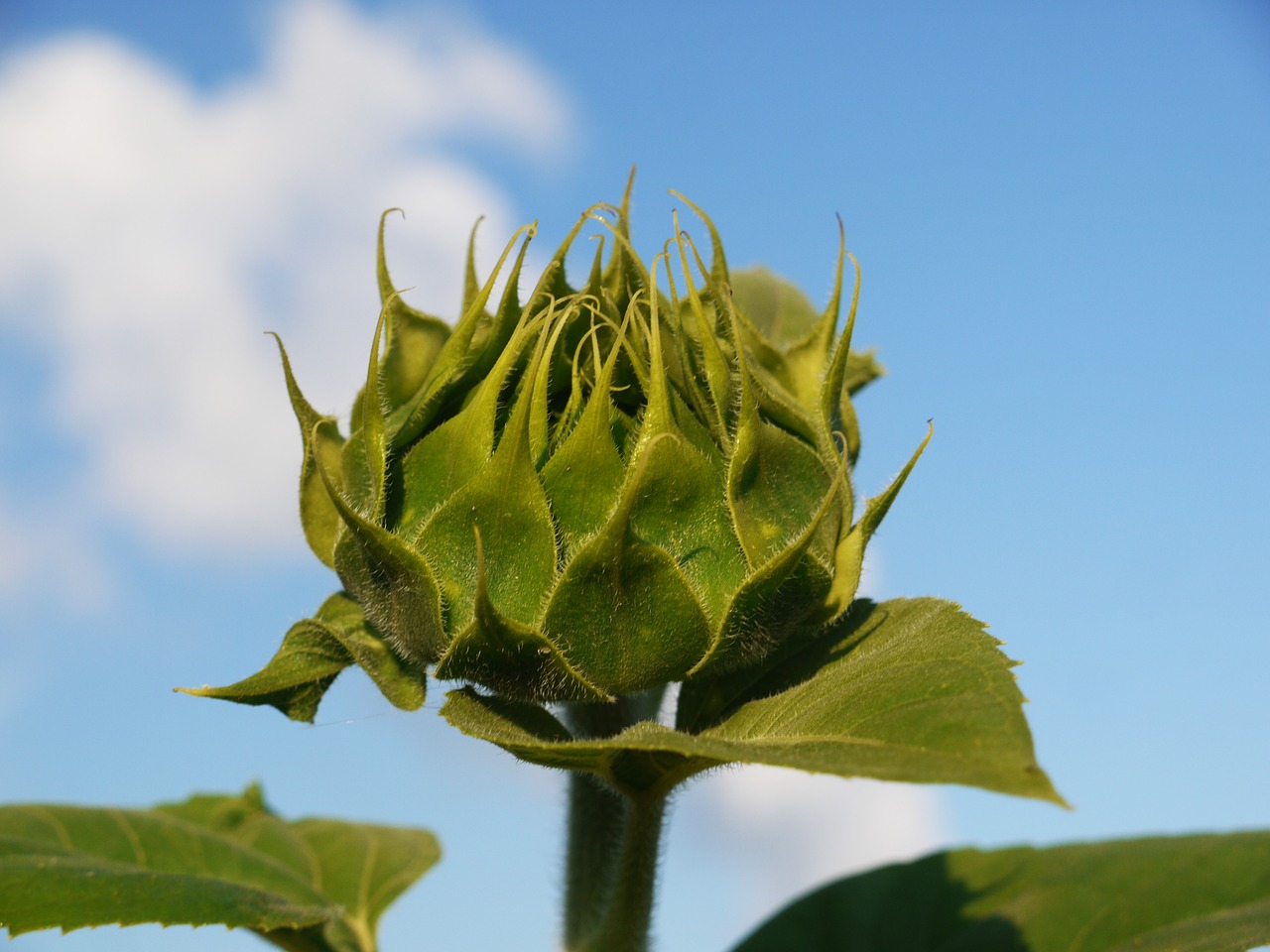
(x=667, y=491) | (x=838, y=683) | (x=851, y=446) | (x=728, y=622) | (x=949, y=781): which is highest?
(x=851, y=446)

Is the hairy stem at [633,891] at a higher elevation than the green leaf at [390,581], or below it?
below

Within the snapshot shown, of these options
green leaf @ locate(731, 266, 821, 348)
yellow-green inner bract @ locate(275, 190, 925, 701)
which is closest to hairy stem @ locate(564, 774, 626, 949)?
yellow-green inner bract @ locate(275, 190, 925, 701)

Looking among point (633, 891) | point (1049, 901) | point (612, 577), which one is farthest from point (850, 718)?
point (1049, 901)

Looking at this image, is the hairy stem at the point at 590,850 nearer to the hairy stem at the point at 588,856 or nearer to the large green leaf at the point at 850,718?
the hairy stem at the point at 588,856

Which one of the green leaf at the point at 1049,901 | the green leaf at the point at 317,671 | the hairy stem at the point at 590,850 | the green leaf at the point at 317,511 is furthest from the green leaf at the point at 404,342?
the green leaf at the point at 1049,901

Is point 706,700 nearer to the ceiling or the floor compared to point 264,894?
nearer to the ceiling

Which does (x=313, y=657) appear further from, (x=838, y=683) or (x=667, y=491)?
(x=838, y=683)

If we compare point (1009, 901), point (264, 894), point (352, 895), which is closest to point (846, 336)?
point (264, 894)

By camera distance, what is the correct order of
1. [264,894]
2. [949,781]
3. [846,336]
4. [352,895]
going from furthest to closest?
[352,895], [264,894], [846,336], [949,781]
